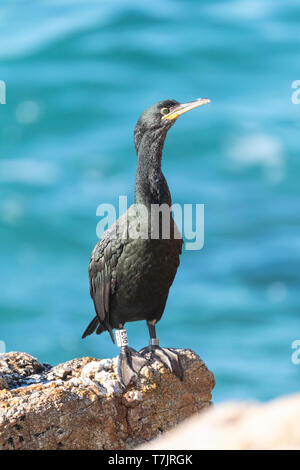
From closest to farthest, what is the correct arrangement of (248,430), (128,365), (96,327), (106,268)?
(248,430)
(128,365)
(106,268)
(96,327)

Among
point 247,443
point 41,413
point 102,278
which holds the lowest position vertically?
point 247,443

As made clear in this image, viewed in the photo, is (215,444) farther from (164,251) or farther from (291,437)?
(164,251)

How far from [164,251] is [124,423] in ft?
4.69

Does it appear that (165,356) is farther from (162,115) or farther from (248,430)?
(248,430)

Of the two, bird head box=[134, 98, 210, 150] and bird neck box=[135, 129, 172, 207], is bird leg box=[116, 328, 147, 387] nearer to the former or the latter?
bird neck box=[135, 129, 172, 207]

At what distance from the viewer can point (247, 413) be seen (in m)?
4.82

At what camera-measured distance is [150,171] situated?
684 centimetres

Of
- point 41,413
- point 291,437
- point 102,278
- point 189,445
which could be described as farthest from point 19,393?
point 291,437

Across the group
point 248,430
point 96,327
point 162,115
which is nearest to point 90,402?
point 96,327

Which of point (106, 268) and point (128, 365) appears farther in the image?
point (106, 268)

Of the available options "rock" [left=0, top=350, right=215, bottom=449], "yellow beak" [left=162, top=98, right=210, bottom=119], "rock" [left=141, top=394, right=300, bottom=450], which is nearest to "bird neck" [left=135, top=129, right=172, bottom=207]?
"yellow beak" [left=162, top=98, right=210, bottom=119]

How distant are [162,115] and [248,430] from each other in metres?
3.11

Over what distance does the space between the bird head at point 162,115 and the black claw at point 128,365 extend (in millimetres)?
1832


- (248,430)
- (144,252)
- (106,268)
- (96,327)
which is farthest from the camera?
(96,327)
